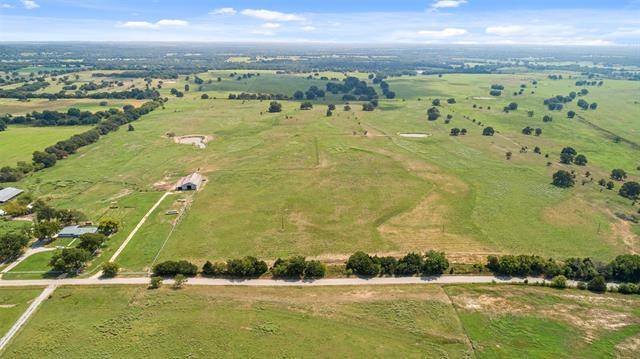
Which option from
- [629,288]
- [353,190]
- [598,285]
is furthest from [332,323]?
[353,190]

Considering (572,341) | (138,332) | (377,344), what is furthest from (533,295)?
(138,332)

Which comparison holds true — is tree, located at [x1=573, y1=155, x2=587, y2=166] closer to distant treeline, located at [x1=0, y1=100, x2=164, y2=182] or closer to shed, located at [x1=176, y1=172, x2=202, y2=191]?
shed, located at [x1=176, y1=172, x2=202, y2=191]

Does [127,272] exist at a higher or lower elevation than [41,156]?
lower

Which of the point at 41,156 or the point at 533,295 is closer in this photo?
the point at 533,295

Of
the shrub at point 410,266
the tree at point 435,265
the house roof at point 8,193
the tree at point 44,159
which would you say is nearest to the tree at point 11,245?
the house roof at point 8,193

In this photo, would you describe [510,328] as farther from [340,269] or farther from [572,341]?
[340,269]

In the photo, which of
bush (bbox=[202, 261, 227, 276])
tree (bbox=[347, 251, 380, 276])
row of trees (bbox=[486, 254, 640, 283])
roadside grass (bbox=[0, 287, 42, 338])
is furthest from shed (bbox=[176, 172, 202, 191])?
row of trees (bbox=[486, 254, 640, 283])

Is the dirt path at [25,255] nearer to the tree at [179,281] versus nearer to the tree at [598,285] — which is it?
the tree at [179,281]
